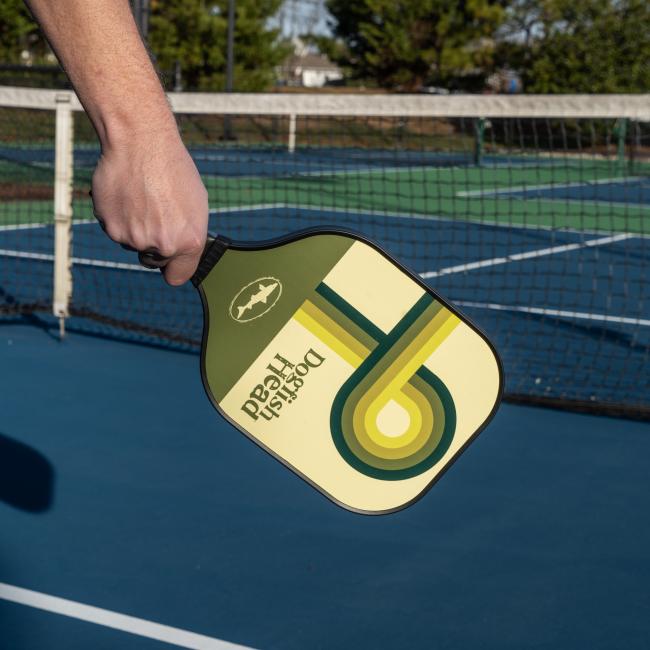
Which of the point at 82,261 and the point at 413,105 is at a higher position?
the point at 413,105

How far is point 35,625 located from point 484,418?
6.45ft

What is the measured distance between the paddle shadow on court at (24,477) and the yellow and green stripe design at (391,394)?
2.70 meters

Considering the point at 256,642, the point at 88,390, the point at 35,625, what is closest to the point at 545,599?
the point at 256,642

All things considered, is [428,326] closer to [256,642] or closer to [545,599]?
[256,642]

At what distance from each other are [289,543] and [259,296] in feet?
7.50

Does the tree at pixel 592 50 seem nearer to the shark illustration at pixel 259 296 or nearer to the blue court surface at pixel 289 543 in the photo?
the blue court surface at pixel 289 543

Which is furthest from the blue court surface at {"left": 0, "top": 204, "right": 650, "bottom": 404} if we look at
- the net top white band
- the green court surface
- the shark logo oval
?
the shark logo oval

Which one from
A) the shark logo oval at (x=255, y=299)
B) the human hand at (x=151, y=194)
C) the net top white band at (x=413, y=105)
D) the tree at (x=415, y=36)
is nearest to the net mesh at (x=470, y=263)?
the net top white band at (x=413, y=105)

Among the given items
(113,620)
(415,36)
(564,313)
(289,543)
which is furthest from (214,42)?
(113,620)

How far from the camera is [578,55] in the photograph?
36.5 m

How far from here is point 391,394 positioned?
2.04 metres

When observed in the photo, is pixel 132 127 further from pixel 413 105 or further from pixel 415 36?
pixel 415 36

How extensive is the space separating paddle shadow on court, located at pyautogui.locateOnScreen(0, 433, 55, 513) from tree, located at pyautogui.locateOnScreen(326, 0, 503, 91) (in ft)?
151

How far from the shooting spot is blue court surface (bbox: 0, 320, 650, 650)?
3568mm
